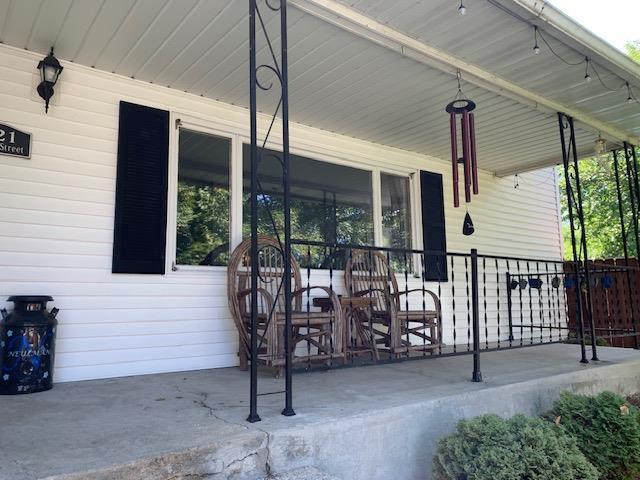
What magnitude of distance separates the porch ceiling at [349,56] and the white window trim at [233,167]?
0.25 meters

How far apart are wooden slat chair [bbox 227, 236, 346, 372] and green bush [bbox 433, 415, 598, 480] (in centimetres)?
109

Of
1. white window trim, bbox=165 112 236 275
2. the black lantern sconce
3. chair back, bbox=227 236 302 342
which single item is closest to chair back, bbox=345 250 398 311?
chair back, bbox=227 236 302 342

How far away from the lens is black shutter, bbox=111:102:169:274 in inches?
130

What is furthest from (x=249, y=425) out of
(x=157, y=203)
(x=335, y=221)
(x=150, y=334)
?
(x=335, y=221)

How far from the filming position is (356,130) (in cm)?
466

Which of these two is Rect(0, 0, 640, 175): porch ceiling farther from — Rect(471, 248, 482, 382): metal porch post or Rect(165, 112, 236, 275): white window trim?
Rect(471, 248, 482, 382): metal porch post

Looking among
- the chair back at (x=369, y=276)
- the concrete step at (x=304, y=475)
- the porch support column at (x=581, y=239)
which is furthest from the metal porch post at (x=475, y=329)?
the concrete step at (x=304, y=475)

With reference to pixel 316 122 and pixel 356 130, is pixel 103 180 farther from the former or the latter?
pixel 356 130

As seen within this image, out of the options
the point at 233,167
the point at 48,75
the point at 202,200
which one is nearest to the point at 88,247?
the point at 202,200

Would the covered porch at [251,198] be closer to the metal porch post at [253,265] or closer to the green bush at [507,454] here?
the metal porch post at [253,265]

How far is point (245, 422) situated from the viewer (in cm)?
200

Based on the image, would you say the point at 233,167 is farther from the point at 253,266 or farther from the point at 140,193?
the point at 253,266

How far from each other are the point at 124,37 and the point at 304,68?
122cm

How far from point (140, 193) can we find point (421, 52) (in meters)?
2.23
